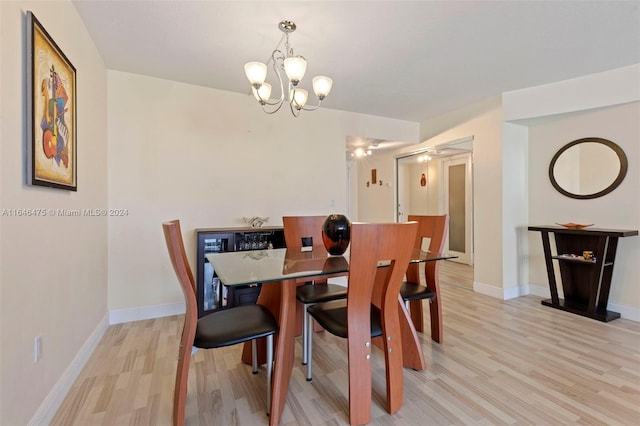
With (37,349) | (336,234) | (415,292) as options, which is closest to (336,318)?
(336,234)

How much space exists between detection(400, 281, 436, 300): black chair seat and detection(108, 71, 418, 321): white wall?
178 cm

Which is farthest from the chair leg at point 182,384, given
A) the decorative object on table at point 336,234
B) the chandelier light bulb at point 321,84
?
the chandelier light bulb at point 321,84

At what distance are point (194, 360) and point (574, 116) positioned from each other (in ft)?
14.3

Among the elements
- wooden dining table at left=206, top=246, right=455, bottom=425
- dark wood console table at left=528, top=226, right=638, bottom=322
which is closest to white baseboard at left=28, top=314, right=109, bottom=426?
wooden dining table at left=206, top=246, right=455, bottom=425

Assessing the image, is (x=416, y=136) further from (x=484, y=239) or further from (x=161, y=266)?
(x=161, y=266)

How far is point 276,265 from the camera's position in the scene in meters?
1.68

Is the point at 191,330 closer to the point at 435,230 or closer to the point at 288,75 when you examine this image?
the point at 288,75

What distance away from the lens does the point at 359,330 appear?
148 cm

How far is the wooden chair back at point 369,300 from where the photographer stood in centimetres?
137

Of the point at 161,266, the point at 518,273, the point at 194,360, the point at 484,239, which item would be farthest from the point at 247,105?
the point at 518,273

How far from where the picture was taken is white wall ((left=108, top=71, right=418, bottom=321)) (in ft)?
9.22

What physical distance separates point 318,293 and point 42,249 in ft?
5.20

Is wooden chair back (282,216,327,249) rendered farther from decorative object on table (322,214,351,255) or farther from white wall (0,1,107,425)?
white wall (0,1,107,425)

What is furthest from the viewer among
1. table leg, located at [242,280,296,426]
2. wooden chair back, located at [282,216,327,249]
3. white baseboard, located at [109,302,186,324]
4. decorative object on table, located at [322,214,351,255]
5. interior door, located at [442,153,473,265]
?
interior door, located at [442,153,473,265]
